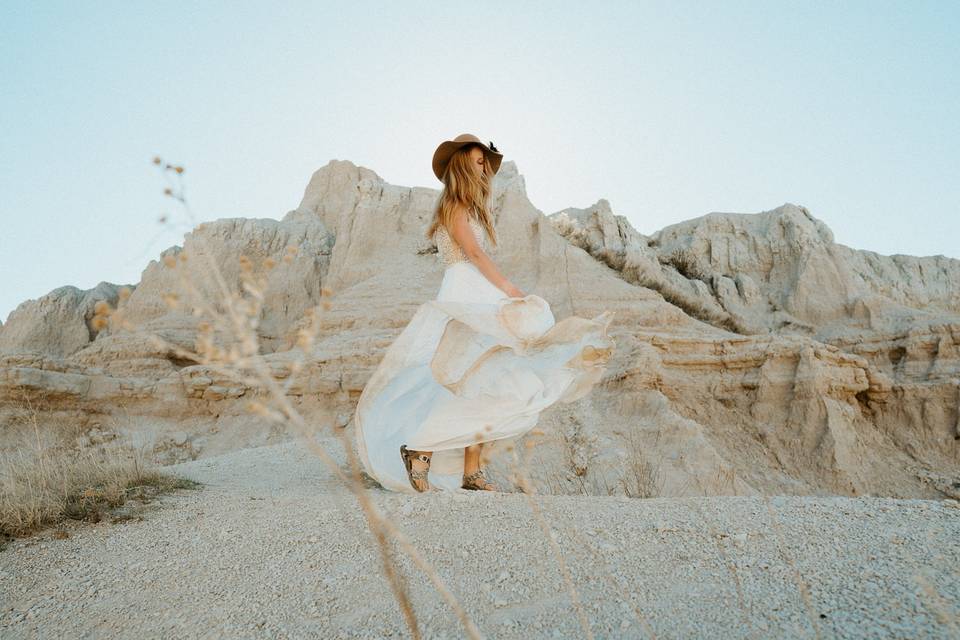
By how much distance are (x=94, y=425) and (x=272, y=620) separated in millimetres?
11062

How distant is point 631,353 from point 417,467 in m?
6.97

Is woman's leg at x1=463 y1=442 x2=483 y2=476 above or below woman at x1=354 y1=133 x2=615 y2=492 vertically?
below

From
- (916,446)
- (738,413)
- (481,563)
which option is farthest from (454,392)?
(916,446)

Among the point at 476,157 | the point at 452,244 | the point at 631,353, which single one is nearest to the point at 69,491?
the point at 452,244

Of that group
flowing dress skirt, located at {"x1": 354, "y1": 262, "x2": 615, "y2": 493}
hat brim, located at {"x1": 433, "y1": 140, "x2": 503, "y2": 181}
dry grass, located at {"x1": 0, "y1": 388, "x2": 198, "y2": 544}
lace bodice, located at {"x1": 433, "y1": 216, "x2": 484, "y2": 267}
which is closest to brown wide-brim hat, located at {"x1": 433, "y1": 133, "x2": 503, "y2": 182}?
hat brim, located at {"x1": 433, "y1": 140, "x2": 503, "y2": 181}

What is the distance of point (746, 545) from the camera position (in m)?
2.58

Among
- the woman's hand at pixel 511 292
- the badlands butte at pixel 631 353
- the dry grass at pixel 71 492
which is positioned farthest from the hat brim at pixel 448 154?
the badlands butte at pixel 631 353

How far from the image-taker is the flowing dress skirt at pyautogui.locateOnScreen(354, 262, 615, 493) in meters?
3.62

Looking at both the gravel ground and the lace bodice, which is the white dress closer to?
the lace bodice

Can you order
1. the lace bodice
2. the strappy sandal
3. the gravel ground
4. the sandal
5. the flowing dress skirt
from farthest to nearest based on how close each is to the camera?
the lace bodice → the strappy sandal → the sandal → the flowing dress skirt → the gravel ground

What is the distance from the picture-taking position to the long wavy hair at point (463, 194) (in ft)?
13.3

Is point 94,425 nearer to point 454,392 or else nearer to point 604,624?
point 454,392

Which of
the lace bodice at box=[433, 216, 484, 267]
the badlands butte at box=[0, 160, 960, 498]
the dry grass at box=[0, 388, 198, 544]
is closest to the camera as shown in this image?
the dry grass at box=[0, 388, 198, 544]

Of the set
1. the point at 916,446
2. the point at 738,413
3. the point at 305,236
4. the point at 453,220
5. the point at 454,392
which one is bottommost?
the point at 916,446
